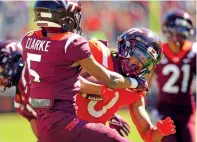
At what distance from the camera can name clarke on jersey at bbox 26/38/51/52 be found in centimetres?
358

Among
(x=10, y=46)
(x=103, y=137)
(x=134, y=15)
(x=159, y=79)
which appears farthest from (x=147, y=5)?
(x=103, y=137)

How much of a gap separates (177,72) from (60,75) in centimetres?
275

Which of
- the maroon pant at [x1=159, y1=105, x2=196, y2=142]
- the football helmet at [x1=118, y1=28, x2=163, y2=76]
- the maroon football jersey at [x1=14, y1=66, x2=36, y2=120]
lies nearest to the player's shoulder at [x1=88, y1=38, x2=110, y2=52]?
the football helmet at [x1=118, y1=28, x2=163, y2=76]

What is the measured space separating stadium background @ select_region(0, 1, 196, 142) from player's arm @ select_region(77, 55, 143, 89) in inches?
277

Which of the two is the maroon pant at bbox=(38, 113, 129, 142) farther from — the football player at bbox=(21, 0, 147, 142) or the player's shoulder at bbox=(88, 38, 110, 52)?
the player's shoulder at bbox=(88, 38, 110, 52)

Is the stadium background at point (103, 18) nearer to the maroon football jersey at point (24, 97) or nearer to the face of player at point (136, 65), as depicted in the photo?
the maroon football jersey at point (24, 97)

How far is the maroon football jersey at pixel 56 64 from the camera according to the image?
11.5 ft

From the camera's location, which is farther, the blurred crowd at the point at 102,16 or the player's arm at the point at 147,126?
the blurred crowd at the point at 102,16

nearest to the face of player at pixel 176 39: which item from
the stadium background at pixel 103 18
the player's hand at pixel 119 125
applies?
the player's hand at pixel 119 125

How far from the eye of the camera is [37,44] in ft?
11.9

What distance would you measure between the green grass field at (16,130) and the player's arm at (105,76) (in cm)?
412

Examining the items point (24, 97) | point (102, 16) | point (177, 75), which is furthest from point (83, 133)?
point (102, 16)

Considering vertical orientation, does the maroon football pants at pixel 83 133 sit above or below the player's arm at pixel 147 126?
above

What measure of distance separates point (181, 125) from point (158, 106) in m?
0.46
